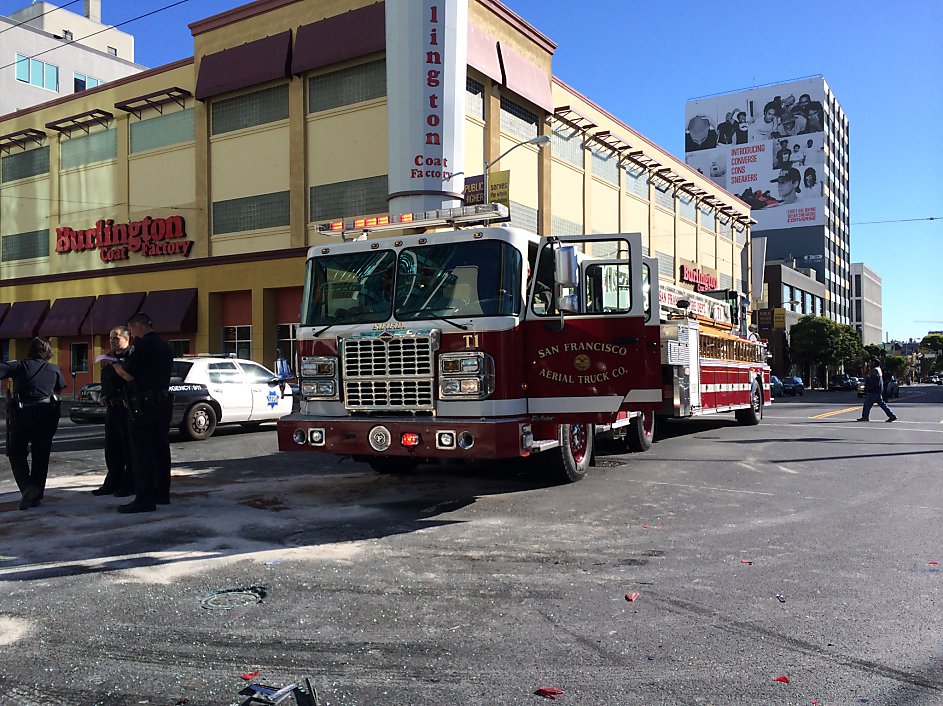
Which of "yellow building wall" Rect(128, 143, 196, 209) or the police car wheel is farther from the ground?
"yellow building wall" Rect(128, 143, 196, 209)

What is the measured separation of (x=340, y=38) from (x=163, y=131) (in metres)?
10.0

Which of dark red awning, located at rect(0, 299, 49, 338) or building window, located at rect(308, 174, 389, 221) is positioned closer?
building window, located at rect(308, 174, 389, 221)

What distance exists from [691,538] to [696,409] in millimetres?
6848

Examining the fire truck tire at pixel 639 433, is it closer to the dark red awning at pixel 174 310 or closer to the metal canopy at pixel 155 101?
the dark red awning at pixel 174 310

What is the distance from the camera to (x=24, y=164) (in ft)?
121

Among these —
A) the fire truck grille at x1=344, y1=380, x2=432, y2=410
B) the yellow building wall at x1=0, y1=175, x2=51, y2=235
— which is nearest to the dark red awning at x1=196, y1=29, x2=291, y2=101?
the yellow building wall at x1=0, y1=175, x2=51, y2=235

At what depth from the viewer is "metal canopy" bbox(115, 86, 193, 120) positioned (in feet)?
99.3

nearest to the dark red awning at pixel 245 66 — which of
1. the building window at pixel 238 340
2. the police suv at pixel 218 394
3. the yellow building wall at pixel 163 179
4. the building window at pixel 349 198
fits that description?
the yellow building wall at pixel 163 179

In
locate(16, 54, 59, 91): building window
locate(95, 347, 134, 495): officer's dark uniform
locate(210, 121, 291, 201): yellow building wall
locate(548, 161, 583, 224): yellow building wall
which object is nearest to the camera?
locate(95, 347, 134, 495): officer's dark uniform

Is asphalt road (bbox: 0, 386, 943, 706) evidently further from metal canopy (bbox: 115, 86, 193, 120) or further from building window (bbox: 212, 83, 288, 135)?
metal canopy (bbox: 115, 86, 193, 120)

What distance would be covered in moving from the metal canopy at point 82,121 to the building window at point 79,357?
31.9 feet

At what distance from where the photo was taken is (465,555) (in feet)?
19.9

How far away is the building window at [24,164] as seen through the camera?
36.2 m

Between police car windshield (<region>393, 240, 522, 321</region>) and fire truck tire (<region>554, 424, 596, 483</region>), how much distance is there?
193 centimetres
